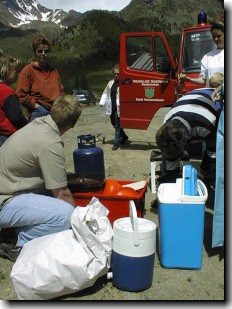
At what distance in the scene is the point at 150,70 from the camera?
24.6 ft

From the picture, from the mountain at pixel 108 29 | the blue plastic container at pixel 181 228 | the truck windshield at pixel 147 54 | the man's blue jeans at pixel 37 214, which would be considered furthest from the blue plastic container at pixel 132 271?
the mountain at pixel 108 29

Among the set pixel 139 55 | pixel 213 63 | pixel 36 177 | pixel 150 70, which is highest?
pixel 139 55

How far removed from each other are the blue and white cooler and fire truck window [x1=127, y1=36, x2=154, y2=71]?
4680 millimetres

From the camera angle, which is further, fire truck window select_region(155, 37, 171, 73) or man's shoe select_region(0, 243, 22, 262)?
fire truck window select_region(155, 37, 171, 73)

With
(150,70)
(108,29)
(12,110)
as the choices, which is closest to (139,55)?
(150,70)

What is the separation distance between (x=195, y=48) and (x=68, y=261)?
5.95 metres

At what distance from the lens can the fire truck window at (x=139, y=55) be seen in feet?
24.6

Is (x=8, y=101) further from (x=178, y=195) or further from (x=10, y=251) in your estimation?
(x=178, y=195)

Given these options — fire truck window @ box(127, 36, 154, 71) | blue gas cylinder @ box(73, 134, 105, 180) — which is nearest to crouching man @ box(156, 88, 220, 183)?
blue gas cylinder @ box(73, 134, 105, 180)

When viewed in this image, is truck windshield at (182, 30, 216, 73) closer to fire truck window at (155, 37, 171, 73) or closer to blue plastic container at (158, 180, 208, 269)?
fire truck window at (155, 37, 171, 73)

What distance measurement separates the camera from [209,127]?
3766mm

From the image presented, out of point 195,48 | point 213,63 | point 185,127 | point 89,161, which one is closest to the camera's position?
point 185,127

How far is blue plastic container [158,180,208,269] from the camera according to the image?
3.00 meters

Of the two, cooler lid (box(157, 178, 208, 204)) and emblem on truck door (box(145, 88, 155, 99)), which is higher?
emblem on truck door (box(145, 88, 155, 99))
